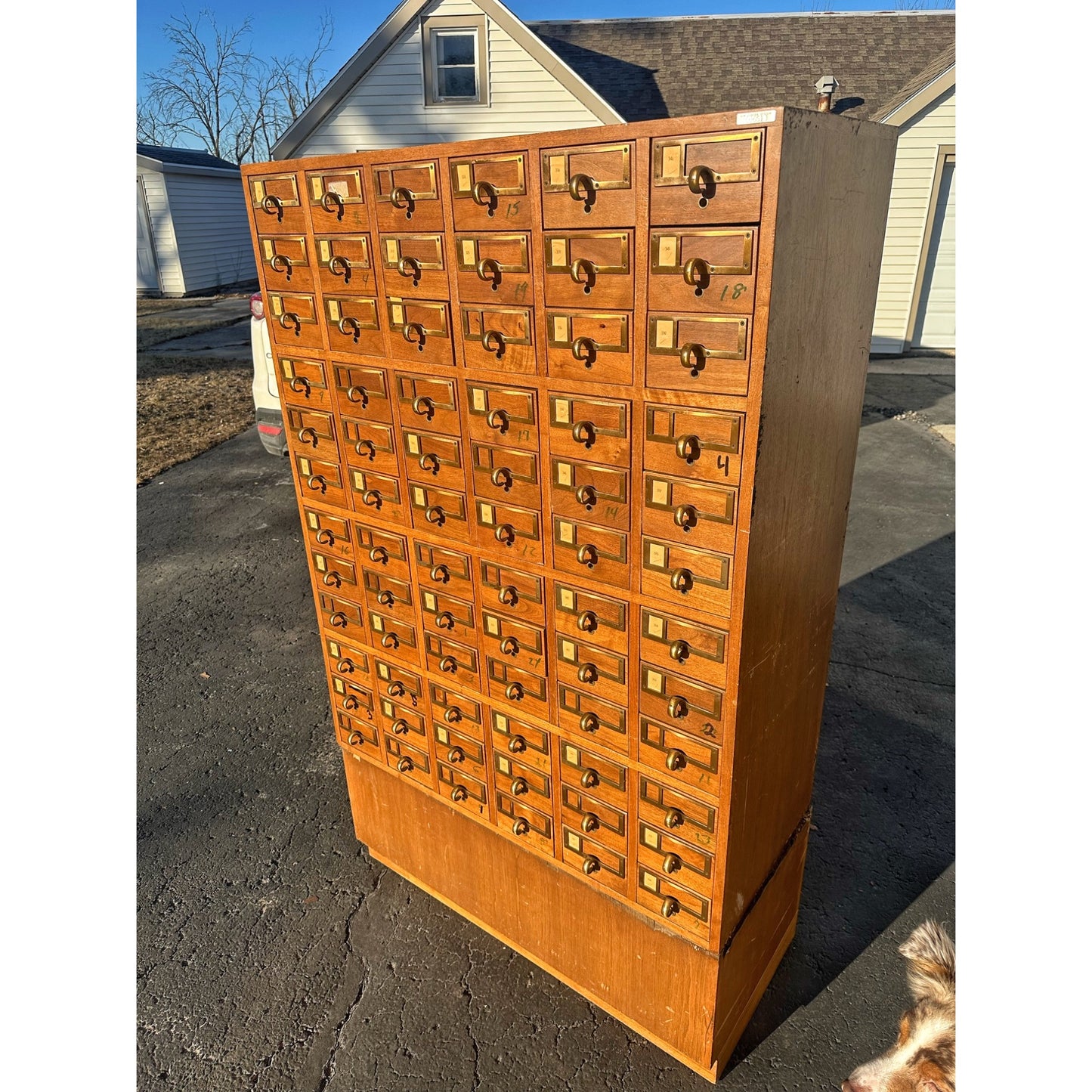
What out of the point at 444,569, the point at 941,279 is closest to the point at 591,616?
the point at 444,569

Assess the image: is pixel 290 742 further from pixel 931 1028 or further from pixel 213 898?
pixel 931 1028

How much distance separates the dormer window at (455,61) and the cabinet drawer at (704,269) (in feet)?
36.4

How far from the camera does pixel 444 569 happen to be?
7.77 ft

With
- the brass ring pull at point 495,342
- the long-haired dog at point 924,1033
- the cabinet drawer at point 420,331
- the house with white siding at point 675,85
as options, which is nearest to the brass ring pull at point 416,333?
the cabinet drawer at point 420,331

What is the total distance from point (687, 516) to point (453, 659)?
108 centimetres

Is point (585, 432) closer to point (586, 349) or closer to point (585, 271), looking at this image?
point (586, 349)

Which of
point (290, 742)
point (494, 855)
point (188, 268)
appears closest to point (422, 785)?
point (494, 855)

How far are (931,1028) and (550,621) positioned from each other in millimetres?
1488

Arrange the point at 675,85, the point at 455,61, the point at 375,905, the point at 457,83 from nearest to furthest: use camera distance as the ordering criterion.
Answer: the point at 375,905 → the point at 455,61 → the point at 457,83 → the point at 675,85

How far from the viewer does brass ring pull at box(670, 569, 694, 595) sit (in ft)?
5.94

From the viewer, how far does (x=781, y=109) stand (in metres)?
1.37

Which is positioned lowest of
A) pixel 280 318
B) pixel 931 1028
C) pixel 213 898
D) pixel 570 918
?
pixel 213 898

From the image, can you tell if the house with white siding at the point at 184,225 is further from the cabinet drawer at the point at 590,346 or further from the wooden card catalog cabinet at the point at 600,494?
the cabinet drawer at the point at 590,346

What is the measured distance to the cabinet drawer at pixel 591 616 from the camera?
2.00m
